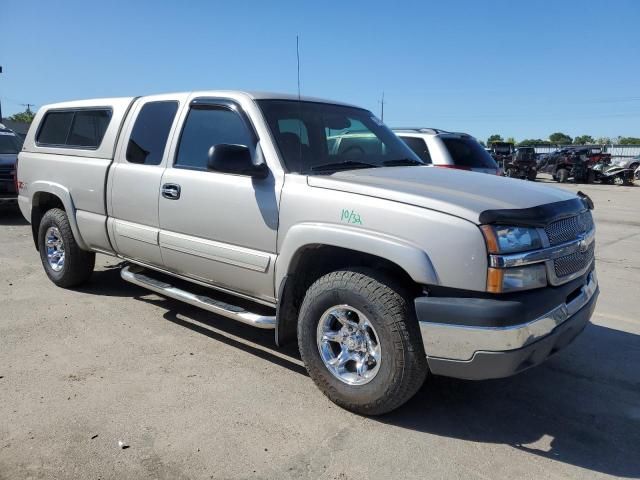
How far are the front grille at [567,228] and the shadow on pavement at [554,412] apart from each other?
1108 mm

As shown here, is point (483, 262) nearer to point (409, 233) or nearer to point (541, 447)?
point (409, 233)

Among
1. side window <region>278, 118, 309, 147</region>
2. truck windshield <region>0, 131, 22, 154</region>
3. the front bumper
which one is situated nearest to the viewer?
the front bumper

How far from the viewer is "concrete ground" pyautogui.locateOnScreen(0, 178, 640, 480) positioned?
2.70m

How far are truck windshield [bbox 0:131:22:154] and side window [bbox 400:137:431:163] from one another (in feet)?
27.7

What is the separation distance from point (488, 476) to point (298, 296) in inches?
62.8

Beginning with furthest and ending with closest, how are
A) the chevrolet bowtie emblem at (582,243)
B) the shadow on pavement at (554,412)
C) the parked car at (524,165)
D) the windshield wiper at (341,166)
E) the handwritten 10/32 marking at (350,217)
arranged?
the parked car at (524,165) → the windshield wiper at (341,166) → the chevrolet bowtie emblem at (582,243) → the handwritten 10/32 marking at (350,217) → the shadow on pavement at (554,412)

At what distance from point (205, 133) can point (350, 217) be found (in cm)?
165

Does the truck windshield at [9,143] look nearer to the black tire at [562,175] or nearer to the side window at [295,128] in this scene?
the side window at [295,128]

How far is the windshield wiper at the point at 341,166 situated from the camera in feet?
12.0

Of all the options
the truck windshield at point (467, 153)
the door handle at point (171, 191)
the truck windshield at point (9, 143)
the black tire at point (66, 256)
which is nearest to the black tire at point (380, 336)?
the door handle at point (171, 191)

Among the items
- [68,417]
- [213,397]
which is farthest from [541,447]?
[68,417]

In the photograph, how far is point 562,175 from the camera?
2692 cm

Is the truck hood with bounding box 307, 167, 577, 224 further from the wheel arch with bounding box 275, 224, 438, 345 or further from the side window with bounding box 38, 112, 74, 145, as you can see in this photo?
the side window with bounding box 38, 112, 74, 145

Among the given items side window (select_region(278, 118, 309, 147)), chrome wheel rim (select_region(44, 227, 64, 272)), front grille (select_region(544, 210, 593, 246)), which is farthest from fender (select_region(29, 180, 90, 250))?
front grille (select_region(544, 210, 593, 246))
